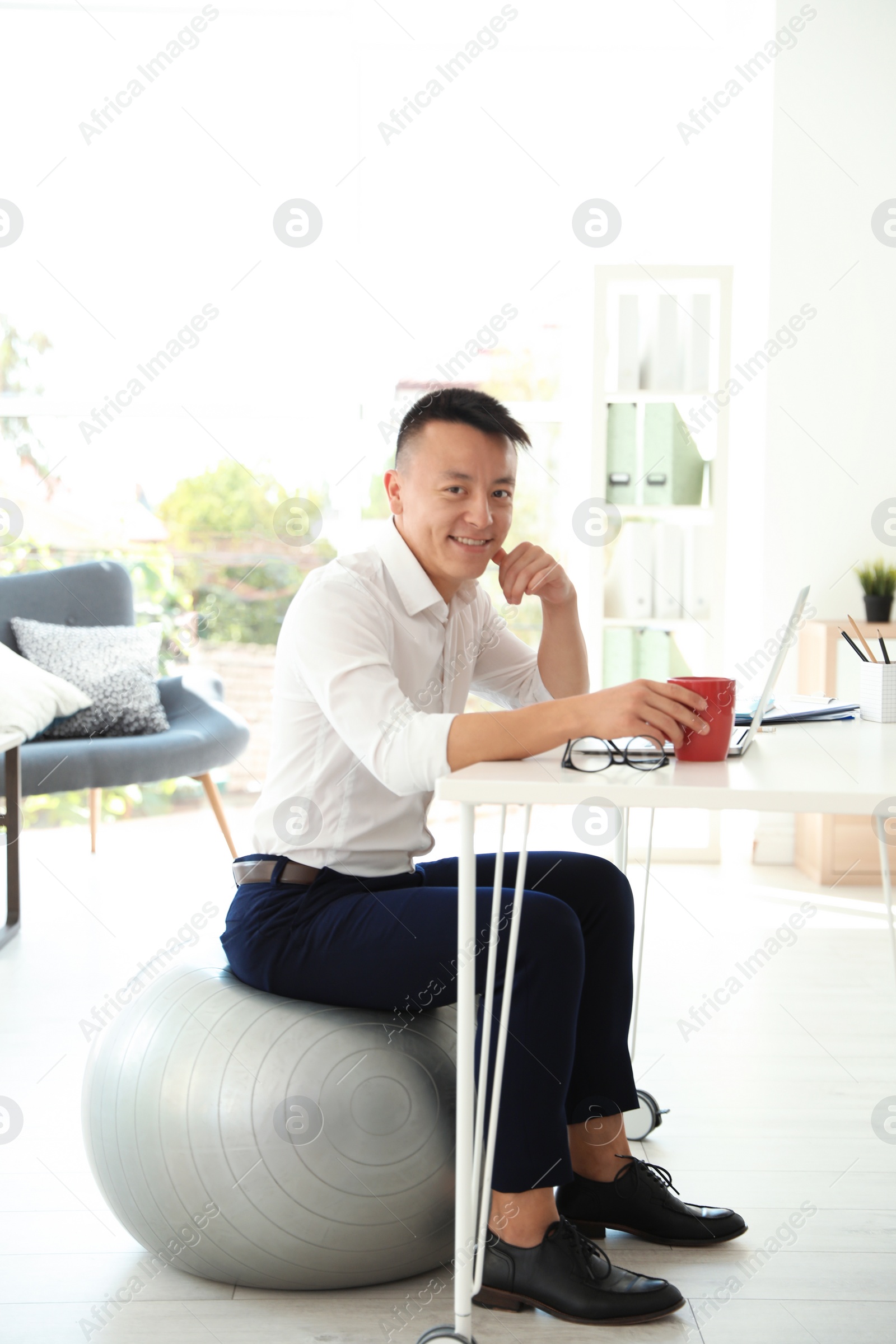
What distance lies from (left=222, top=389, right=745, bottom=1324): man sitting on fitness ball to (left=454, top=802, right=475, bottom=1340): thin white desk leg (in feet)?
0.34

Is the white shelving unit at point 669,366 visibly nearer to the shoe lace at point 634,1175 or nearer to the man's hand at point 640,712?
the shoe lace at point 634,1175

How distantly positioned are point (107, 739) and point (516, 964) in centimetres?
228

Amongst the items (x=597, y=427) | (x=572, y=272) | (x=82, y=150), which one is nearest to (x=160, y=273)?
(x=82, y=150)

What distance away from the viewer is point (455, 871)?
1.66 m

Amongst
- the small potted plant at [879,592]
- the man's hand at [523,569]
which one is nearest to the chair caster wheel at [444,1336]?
the man's hand at [523,569]

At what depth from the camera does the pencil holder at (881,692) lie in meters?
1.67

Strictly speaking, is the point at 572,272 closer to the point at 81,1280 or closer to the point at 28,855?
the point at 28,855

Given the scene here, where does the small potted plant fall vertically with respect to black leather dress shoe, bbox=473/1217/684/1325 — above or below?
above

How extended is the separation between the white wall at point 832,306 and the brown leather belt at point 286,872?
97.4 inches

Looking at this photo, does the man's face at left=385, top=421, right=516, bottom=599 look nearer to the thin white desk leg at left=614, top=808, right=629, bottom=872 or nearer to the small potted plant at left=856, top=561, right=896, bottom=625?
the thin white desk leg at left=614, top=808, right=629, bottom=872

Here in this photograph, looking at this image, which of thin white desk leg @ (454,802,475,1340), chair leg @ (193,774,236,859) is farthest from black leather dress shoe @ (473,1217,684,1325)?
chair leg @ (193,774,236,859)

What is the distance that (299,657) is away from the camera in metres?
1.44

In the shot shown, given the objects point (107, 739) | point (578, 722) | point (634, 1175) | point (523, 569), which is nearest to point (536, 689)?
point (523, 569)

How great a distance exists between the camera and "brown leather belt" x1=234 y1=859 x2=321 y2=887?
1493mm
